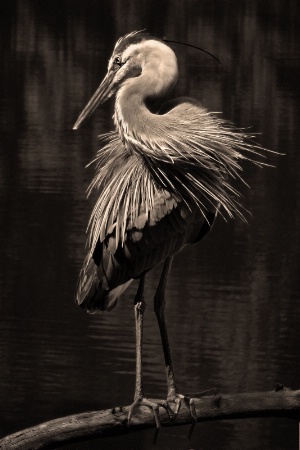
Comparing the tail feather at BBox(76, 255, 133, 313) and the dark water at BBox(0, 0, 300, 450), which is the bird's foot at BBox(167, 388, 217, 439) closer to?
the tail feather at BBox(76, 255, 133, 313)

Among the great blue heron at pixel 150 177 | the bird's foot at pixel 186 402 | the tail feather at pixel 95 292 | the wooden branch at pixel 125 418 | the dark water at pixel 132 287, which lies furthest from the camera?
the dark water at pixel 132 287

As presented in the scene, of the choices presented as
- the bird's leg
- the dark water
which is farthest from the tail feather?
the dark water

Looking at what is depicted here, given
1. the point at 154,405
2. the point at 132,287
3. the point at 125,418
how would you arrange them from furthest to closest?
the point at 132,287 < the point at 154,405 < the point at 125,418

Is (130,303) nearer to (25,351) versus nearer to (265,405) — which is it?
(25,351)

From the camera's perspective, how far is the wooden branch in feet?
10.6

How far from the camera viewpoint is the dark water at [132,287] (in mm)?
7441

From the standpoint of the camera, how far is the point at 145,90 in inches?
150

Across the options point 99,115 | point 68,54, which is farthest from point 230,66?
point 99,115

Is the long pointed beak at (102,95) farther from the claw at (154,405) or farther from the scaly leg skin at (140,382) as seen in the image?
the claw at (154,405)

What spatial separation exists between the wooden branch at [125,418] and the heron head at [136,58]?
0.91m

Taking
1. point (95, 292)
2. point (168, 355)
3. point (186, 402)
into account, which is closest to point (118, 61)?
point (95, 292)

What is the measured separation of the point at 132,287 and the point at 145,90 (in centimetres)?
491

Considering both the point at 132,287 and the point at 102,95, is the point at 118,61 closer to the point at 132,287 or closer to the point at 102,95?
the point at 102,95

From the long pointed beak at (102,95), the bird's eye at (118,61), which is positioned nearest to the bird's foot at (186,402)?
the long pointed beak at (102,95)
